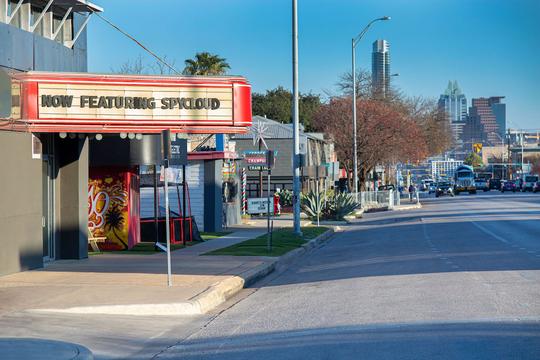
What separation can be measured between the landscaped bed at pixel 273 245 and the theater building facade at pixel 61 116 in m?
4.39

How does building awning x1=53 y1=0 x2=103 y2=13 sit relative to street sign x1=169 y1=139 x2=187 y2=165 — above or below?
above

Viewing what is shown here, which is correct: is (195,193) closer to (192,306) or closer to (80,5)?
(80,5)

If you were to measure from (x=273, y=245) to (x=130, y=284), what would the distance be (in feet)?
33.7

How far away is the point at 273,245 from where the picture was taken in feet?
86.2

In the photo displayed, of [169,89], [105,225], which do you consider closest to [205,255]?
[105,225]

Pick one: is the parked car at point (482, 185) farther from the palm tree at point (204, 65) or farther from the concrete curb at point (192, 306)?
the concrete curb at point (192, 306)

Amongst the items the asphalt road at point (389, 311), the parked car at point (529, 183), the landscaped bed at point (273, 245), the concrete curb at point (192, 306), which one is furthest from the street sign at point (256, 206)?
the parked car at point (529, 183)

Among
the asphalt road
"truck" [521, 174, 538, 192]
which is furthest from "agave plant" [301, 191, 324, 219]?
"truck" [521, 174, 538, 192]

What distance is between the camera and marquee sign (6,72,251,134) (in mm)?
18078

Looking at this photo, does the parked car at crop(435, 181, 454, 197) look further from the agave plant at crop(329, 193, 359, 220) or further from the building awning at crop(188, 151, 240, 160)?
the building awning at crop(188, 151, 240, 160)

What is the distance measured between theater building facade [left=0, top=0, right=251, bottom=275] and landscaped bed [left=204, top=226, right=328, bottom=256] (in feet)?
14.4

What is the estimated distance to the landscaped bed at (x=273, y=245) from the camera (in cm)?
2367

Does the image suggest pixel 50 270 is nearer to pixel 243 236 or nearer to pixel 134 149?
pixel 134 149

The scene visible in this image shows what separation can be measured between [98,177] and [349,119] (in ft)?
179
